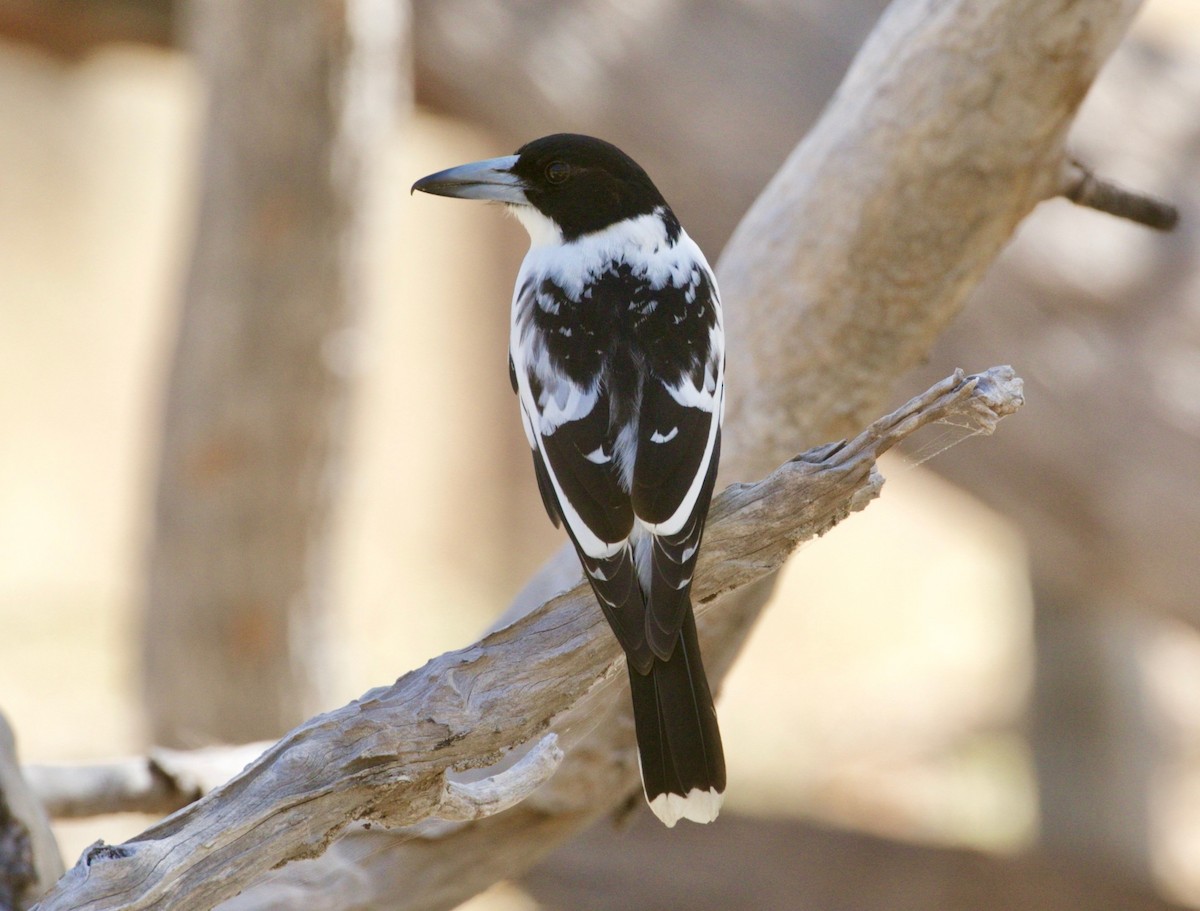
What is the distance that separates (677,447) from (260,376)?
8.69 ft

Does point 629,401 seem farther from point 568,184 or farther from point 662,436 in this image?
point 568,184

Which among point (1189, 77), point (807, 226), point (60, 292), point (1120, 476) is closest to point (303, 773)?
point (807, 226)

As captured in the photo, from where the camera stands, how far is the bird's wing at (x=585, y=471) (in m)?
1.75

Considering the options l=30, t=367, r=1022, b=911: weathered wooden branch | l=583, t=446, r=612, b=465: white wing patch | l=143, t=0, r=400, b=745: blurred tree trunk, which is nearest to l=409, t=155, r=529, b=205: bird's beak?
l=583, t=446, r=612, b=465: white wing patch

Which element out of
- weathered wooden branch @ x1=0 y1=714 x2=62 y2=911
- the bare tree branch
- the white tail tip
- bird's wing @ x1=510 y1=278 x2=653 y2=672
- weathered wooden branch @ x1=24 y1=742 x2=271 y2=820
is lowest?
weathered wooden branch @ x1=24 y1=742 x2=271 y2=820

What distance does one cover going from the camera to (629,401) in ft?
6.42

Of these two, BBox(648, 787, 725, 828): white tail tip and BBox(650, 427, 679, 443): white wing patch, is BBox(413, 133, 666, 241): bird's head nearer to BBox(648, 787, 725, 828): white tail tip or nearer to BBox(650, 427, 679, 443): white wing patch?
BBox(650, 427, 679, 443): white wing patch

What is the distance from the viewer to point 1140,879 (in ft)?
15.0

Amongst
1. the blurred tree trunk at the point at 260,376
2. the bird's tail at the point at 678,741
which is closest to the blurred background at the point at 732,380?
the blurred tree trunk at the point at 260,376

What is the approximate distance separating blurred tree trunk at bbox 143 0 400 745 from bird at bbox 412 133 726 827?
1.93 m

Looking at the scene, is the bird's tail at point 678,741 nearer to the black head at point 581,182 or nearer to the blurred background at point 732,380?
the blurred background at point 732,380

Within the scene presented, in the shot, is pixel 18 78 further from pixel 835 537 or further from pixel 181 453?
pixel 835 537

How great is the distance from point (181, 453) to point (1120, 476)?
2684mm

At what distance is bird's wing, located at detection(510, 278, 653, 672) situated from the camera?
1755 millimetres
